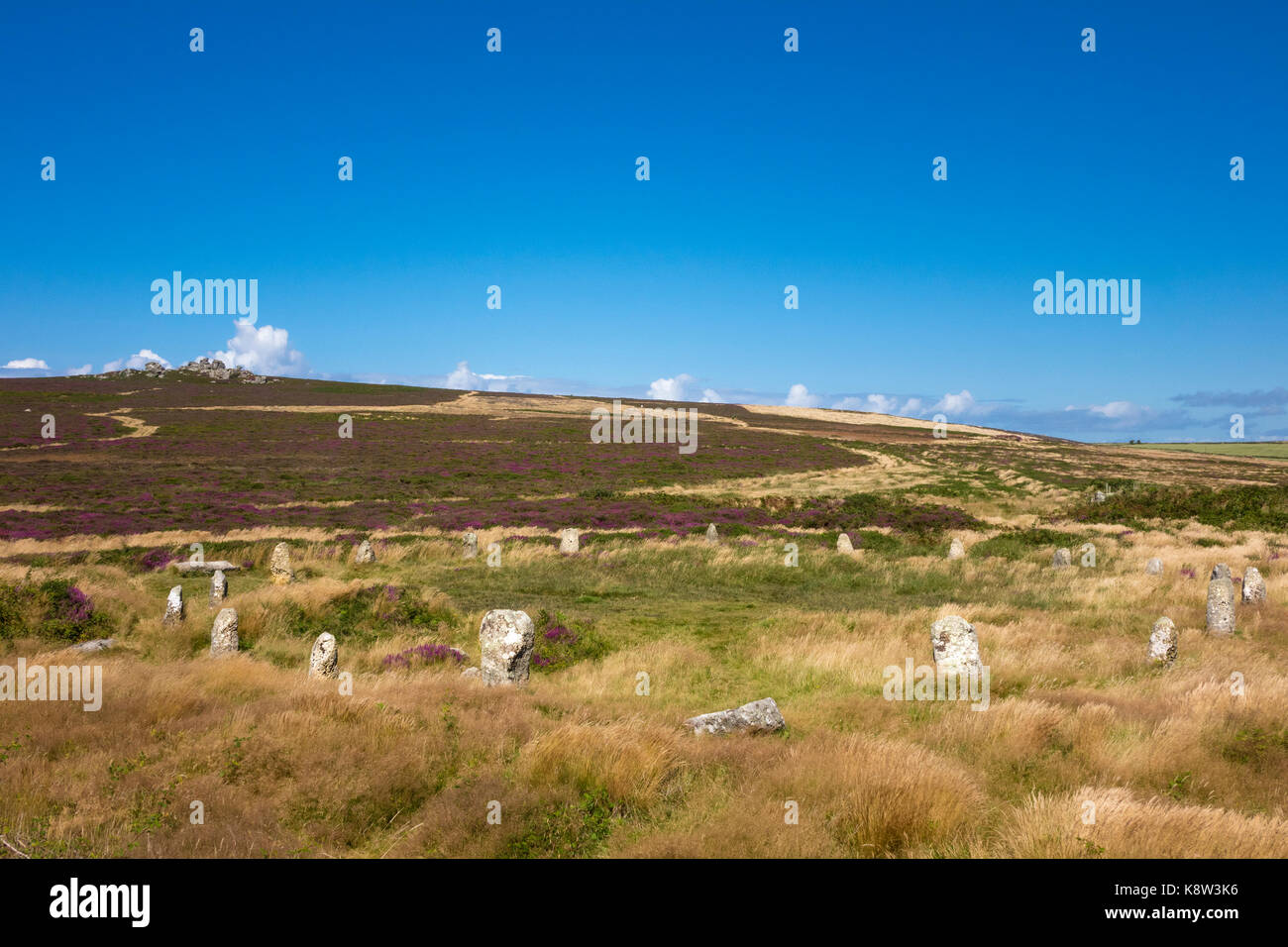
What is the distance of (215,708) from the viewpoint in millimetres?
8188

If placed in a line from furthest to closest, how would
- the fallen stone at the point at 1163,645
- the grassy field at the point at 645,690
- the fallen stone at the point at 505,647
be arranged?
the fallen stone at the point at 1163,645 < the fallen stone at the point at 505,647 < the grassy field at the point at 645,690

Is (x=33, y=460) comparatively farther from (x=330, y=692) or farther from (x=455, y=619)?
(x=330, y=692)

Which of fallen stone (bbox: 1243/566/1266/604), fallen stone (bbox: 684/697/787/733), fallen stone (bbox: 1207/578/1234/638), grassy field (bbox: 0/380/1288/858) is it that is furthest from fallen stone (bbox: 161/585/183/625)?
fallen stone (bbox: 1243/566/1266/604)

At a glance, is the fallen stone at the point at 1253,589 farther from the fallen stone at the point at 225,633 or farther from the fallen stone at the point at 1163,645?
the fallen stone at the point at 225,633

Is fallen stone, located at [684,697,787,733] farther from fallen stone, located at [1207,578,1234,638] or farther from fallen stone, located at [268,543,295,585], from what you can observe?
fallen stone, located at [268,543,295,585]

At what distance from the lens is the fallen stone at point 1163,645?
1218cm

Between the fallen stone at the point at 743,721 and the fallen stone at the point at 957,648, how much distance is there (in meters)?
4.08

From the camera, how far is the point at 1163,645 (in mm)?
12234

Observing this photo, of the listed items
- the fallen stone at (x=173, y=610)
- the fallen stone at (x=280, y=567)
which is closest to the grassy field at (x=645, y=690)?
the fallen stone at (x=173, y=610)

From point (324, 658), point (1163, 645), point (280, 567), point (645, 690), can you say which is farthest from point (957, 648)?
point (280, 567)

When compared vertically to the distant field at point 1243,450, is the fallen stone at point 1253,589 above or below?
below
